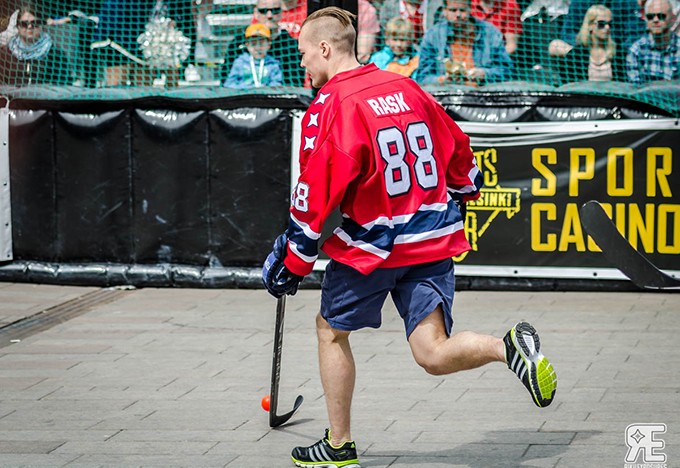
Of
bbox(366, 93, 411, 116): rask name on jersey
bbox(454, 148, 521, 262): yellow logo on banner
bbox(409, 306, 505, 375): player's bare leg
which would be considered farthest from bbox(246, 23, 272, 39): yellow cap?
bbox(409, 306, 505, 375): player's bare leg

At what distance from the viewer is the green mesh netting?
9508mm

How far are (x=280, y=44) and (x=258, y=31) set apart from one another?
0.78 ft

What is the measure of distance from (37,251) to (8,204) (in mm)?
441

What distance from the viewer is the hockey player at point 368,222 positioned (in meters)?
4.41

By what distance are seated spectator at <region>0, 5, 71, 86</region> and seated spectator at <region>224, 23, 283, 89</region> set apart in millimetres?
1443

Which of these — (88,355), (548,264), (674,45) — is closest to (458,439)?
(88,355)

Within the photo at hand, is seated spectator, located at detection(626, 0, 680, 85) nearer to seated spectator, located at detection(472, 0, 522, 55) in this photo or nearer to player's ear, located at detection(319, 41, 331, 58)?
seated spectator, located at detection(472, 0, 522, 55)

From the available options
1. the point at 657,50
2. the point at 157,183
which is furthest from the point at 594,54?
the point at 157,183

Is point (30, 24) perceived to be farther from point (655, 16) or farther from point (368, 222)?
point (368, 222)

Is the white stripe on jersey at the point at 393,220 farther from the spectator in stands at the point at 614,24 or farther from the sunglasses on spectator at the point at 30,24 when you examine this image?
the sunglasses on spectator at the point at 30,24

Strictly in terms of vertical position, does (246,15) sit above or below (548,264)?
above

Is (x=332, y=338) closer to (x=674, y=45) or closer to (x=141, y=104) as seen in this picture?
(x=141, y=104)

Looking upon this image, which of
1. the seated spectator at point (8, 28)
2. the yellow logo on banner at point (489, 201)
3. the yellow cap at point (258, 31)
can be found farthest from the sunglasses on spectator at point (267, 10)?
the yellow logo on banner at point (489, 201)

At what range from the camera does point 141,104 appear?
934 cm
